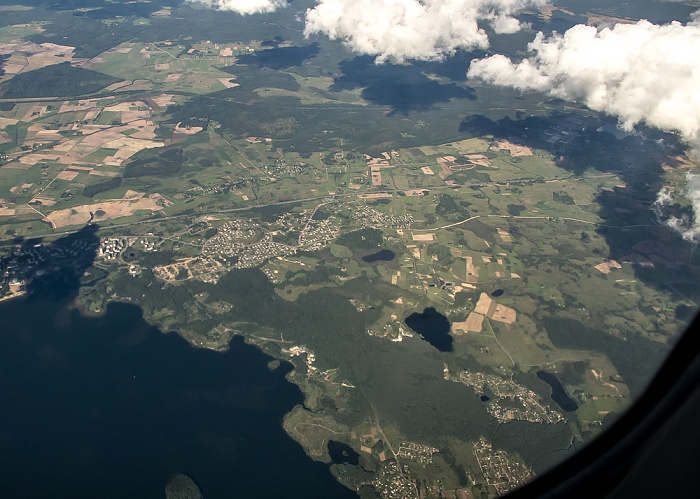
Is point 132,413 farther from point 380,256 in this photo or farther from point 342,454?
point 380,256

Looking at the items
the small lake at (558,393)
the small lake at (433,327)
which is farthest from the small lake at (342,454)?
the small lake at (558,393)

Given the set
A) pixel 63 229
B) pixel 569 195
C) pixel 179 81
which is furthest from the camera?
pixel 179 81

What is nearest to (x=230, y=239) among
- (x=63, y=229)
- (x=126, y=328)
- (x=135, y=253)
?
(x=135, y=253)

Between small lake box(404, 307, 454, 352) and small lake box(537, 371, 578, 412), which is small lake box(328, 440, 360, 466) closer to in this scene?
small lake box(404, 307, 454, 352)

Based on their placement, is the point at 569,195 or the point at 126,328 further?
the point at 569,195

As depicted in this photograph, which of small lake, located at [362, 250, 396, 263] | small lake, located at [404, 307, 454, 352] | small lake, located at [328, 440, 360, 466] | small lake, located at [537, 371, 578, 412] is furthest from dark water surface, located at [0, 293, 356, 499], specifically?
small lake, located at [537, 371, 578, 412]

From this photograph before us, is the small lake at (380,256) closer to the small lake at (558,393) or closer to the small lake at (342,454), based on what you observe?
A: the small lake at (558,393)

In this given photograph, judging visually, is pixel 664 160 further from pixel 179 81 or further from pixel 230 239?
pixel 179 81

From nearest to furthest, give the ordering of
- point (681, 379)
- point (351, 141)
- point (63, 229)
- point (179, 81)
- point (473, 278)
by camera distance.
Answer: point (681, 379) < point (473, 278) < point (63, 229) < point (351, 141) < point (179, 81)
